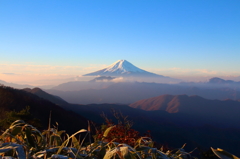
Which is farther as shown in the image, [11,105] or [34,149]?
[11,105]

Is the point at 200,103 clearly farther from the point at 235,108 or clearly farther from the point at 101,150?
the point at 101,150

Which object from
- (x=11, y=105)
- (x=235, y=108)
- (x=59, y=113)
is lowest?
(x=235, y=108)

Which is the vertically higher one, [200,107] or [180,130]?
[180,130]

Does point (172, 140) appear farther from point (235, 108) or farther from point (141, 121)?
point (235, 108)

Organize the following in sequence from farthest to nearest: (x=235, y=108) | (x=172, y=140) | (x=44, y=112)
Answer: (x=235, y=108) → (x=172, y=140) → (x=44, y=112)

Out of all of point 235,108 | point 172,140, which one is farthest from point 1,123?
point 235,108

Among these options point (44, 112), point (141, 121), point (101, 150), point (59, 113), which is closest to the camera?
point (101, 150)

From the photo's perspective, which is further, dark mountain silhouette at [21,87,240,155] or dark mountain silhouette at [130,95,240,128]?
dark mountain silhouette at [130,95,240,128]

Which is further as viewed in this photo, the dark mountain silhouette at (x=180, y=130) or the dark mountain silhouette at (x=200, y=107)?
the dark mountain silhouette at (x=200, y=107)

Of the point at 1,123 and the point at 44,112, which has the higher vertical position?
the point at 1,123

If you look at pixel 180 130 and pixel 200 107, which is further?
pixel 200 107

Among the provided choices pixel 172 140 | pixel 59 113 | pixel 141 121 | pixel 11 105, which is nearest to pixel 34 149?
pixel 11 105
